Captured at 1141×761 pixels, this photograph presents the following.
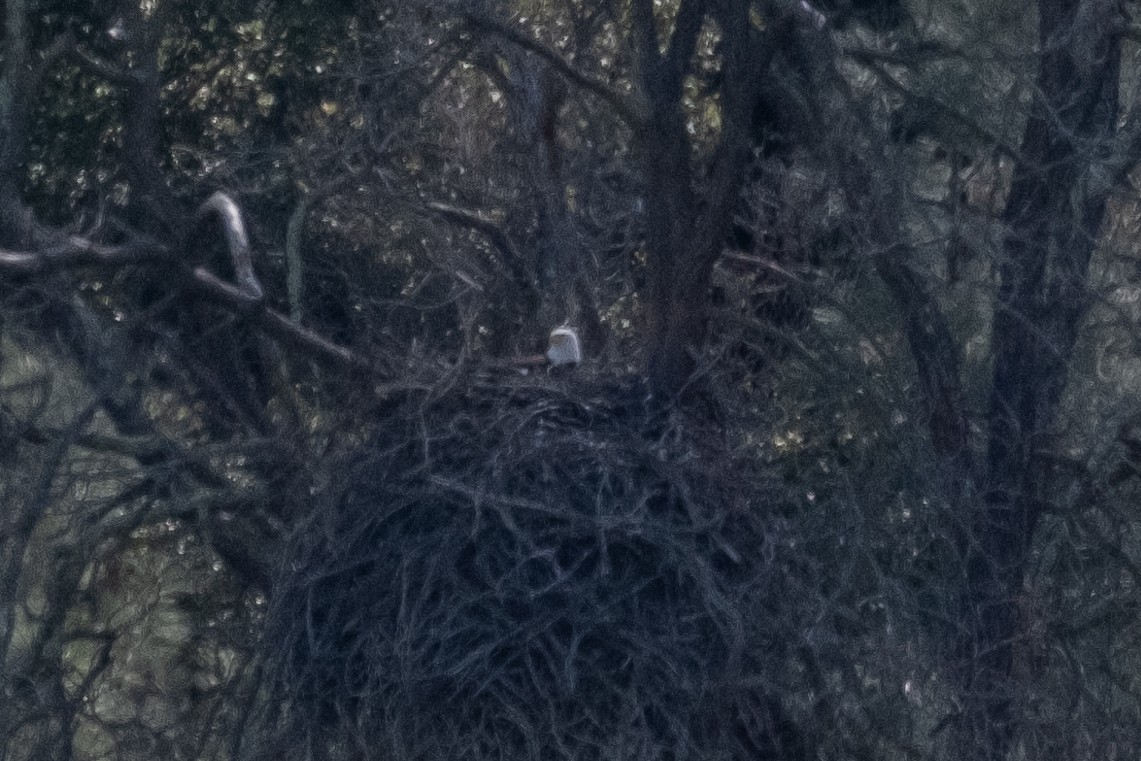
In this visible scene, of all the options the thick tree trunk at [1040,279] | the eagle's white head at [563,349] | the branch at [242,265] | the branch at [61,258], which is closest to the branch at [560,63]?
the eagle's white head at [563,349]

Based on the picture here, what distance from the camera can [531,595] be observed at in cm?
578

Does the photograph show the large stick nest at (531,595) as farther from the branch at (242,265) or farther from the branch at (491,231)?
the branch at (491,231)

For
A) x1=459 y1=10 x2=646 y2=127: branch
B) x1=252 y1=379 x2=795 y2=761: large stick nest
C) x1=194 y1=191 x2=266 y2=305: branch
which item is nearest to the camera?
x1=252 y1=379 x2=795 y2=761: large stick nest

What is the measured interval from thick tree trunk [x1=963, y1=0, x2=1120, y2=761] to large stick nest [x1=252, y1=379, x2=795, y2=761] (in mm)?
2038

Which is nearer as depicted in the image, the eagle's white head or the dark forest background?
the dark forest background

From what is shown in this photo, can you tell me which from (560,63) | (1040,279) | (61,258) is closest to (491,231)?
(560,63)

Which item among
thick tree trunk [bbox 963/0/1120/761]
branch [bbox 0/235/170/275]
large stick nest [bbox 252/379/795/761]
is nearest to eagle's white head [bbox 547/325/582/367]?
large stick nest [bbox 252/379/795/761]

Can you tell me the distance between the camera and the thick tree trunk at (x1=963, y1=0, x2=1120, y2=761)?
806 cm

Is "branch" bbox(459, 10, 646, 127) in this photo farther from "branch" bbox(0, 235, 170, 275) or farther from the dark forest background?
"branch" bbox(0, 235, 170, 275)

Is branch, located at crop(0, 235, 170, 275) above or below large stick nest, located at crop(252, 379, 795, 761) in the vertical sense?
above

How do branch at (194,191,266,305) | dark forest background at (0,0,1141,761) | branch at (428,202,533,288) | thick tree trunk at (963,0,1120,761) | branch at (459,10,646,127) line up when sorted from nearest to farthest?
dark forest background at (0,0,1141,761) → branch at (459,10,646,127) → branch at (194,191,266,305) → branch at (428,202,533,288) → thick tree trunk at (963,0,1120,761)

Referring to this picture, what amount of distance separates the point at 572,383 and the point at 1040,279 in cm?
A: 287

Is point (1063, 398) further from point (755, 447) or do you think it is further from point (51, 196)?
point (51, 196)

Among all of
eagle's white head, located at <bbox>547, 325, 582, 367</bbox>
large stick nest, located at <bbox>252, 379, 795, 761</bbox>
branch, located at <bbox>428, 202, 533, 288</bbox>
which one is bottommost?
large stick nest, located at <bbox>252, 379, 795, 761</bbox>
